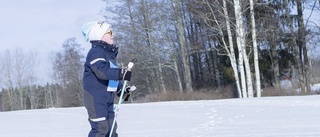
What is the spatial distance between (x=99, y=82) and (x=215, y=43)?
88.6 ft

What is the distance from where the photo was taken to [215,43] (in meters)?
31.4

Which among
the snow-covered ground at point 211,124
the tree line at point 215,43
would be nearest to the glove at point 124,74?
the snow-covered ground at point 211,124

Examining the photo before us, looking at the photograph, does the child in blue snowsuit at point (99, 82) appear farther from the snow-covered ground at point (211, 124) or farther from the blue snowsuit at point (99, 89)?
the snow-covered ground at point (211, 124)

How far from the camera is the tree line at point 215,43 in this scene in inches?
973

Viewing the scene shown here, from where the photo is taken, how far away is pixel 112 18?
3173 cm

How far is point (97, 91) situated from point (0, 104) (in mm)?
73051

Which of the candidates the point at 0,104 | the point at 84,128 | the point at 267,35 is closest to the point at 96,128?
the point at 84,128

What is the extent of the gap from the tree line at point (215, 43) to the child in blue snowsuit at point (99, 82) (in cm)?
1828

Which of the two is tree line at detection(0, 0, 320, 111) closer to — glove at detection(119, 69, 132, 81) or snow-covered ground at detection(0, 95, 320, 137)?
snow-covered ground at detection(0, 95, 320, 137)

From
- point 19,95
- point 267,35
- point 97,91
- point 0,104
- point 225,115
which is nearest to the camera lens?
point 97,91

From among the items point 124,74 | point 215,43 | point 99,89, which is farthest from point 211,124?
point 215,43

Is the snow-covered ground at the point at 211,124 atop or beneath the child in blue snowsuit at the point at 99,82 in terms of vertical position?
beneath

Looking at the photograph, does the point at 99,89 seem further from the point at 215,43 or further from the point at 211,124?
the point at 215,43

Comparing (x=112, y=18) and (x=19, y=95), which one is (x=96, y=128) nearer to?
(x=112, y=18)
